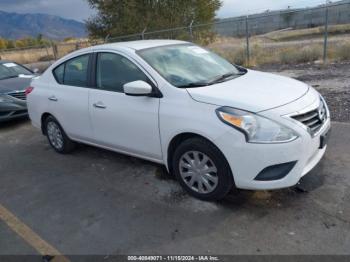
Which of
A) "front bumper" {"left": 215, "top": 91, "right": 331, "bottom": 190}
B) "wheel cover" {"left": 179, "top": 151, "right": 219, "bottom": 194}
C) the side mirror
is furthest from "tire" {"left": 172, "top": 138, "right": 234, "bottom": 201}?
the side mirror

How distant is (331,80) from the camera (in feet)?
27.7

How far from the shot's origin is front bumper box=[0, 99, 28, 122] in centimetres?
736

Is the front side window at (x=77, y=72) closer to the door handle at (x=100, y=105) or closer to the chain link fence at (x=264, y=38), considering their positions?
the door handle at (x=100, y=105)

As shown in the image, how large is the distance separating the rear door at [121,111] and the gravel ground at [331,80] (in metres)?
3.54

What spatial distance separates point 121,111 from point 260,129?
1.73 metres

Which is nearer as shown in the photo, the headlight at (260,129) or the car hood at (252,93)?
the headlight at (260,129)

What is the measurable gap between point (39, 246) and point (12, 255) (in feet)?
0.75

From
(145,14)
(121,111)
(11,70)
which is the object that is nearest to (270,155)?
(121,111)

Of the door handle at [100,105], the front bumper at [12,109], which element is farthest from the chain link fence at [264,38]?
the door handle at [100,105]

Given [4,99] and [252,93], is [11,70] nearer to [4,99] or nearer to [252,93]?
[4,99]

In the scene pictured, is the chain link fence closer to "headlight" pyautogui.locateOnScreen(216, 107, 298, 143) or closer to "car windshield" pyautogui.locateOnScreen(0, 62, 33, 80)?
"car windshield" pyautogui.locateOnScreen(0, 62, 33, 80)

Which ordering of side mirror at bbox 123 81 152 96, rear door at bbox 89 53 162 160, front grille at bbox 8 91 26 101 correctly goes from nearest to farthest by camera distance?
side mirror at bbox 123 81 152 96
rear door at bbox 89 53 162 160
front grille at bbox 8 91 26 101

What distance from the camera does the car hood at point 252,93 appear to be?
3277 mm

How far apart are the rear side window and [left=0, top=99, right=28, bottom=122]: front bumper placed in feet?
8.76
